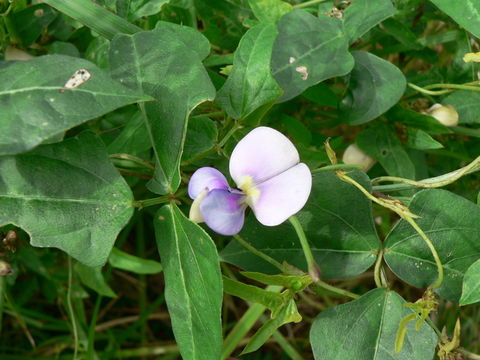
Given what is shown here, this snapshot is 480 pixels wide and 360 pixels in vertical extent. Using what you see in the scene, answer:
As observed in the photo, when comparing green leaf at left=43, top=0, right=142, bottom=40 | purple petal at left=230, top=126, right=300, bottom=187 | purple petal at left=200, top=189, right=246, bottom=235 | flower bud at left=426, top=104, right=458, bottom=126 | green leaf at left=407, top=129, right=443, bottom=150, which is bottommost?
green leaf at left=407, top=129, right=443, bottom=150

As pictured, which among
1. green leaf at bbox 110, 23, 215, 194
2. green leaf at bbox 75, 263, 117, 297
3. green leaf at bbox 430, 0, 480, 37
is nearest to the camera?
green leaf at bbox 110, 23, 215, 194

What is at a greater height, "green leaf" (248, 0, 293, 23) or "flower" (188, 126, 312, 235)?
"green leaf" (248, 0, 293, 23)

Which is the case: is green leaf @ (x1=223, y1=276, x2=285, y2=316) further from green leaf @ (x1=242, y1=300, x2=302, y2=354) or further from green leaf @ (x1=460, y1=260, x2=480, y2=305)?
green leaf @ (x1=460, y1=260, x2=480, y2=305)

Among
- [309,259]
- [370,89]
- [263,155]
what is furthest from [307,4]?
[309,259]

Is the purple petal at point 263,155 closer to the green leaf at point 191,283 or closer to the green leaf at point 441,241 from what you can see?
the green leaf at point 191,283

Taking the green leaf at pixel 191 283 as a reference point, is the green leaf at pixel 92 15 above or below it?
above

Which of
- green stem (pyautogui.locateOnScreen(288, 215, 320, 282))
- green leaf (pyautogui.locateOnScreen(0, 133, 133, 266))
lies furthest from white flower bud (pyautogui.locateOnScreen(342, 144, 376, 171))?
green leaf (pyautogui.locateOnScreen(0, 133, 133, 266))

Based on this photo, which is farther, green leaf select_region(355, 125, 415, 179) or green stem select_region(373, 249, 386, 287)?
green leaf select_region(355, 125, 415, 179)

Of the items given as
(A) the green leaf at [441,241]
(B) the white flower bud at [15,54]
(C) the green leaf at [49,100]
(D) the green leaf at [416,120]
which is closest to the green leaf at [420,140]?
(D) the green leaf at [416,120]
